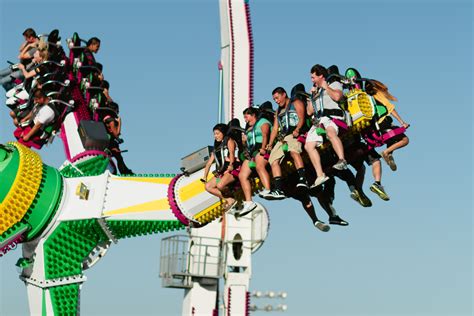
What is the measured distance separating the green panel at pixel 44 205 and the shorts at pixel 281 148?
19.4 ft

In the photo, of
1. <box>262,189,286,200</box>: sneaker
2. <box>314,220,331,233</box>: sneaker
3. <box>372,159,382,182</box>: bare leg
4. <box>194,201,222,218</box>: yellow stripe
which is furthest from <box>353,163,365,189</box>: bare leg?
<box>194,201,222,218</box>: yellow stripe

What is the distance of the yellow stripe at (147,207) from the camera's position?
76.2 ft

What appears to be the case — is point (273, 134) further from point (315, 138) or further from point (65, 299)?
point (65, 299)

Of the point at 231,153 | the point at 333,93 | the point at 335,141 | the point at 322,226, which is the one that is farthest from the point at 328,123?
the point at 231,153

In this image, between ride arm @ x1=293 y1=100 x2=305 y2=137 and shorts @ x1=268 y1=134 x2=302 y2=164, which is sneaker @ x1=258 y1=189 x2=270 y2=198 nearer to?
shorts @ x1=268 y1=134 x2=302 y2=164

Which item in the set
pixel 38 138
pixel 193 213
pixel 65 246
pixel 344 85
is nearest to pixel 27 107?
pixel 38 138

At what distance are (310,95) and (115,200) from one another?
5856 millimetres

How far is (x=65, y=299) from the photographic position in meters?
Answer: 23.9

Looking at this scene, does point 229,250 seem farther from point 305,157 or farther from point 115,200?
point 305,157

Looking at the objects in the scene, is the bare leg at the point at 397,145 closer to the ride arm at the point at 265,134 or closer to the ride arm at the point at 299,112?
the ride arm at the point at 299,112

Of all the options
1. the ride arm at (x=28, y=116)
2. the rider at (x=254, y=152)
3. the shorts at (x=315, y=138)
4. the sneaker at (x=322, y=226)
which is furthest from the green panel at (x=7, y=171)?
the shorts at (x=315, y=138)

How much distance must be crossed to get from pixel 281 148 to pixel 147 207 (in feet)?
15.4

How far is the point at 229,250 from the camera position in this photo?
34.9 metres

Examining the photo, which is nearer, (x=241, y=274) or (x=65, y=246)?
(x=65, y=246)
